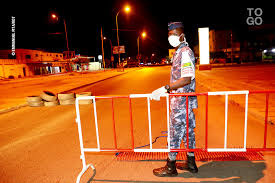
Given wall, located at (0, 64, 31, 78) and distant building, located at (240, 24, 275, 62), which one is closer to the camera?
wall, located at (0, 64, 31, 78)

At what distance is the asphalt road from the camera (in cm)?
292

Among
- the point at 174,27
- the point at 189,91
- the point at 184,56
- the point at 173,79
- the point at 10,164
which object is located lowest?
the point at 10,164

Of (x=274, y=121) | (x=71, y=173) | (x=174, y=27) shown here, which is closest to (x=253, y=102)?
(x=274, y=121)

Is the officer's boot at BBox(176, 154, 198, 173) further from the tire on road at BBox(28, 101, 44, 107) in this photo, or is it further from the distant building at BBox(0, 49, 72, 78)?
the distant building at BBox(0, 49, 72, 78)

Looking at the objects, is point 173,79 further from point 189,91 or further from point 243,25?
point 243,25

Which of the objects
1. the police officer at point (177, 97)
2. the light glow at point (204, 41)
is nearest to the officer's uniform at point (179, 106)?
the police officer at point (177, 97)

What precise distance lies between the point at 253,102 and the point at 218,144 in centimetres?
381

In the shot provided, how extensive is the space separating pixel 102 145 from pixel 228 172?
2432mm

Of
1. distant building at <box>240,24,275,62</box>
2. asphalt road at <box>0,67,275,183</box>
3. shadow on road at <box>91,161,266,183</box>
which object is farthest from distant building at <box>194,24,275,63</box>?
shadow on road at <box>91,161,266,183</box>

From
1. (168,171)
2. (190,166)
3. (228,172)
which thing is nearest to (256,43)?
(228,172)

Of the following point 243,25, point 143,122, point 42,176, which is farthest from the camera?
point 243,25

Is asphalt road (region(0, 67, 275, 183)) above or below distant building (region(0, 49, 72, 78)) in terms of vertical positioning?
below

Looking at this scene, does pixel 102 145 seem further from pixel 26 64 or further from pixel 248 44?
pixel 248 44

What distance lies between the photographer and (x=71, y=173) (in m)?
3.09
